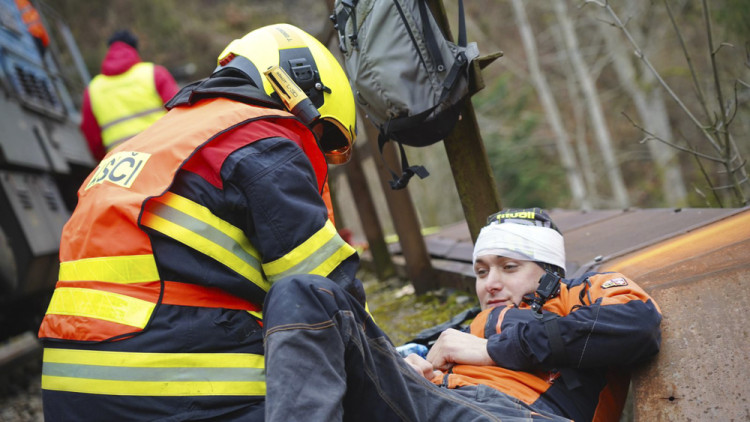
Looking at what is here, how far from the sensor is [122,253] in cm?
178

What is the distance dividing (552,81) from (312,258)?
2330cm

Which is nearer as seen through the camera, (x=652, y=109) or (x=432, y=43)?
(x=432, y=43)

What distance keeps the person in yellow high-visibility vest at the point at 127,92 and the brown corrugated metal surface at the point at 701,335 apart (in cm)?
435

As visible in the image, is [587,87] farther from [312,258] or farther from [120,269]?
[120,269]

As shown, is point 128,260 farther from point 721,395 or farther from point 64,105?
point 64,105

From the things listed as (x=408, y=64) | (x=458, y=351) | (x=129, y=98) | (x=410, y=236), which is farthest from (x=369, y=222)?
(x=458, y=351)

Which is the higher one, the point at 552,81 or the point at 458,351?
the point at 458,351

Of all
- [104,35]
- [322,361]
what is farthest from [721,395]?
[104,35]

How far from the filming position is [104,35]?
20.0 metres

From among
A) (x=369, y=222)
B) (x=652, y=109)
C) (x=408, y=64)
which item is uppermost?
(x=408, y=64)

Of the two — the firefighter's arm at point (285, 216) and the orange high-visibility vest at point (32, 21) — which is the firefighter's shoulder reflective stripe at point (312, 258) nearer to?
the firefighter's arm at point (285, 216)

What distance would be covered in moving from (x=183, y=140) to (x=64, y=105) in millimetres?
5541

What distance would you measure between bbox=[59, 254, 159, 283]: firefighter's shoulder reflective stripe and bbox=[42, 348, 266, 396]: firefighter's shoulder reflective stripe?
0.20 m

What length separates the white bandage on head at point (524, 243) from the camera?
251 centimetres
